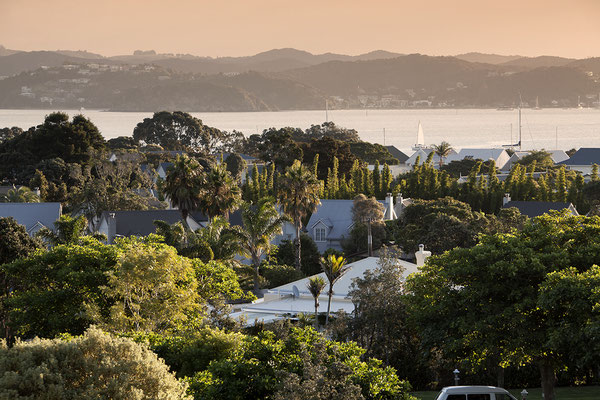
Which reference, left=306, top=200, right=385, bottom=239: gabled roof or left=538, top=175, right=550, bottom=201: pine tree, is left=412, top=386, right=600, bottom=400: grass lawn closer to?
left=306, top=200, right=385, bottom=239: gabled roof

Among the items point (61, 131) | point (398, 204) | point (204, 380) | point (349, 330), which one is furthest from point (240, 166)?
point (204, 380)

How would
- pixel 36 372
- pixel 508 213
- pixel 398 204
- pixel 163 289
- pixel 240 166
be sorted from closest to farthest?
1. pixel 36 372
2. pixel 163 289
3. pixel 508 213
4. pixel 398 204
5. pixel 240 166

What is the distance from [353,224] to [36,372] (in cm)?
5523

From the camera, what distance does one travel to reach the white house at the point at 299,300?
39031 millimetres

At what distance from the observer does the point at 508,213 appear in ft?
201

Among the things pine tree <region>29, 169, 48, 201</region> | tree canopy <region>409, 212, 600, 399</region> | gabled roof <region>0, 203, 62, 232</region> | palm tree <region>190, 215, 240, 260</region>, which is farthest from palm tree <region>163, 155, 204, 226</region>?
pine tree <region>29, 169, 48, 201</region>

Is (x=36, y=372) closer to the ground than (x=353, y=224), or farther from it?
farther from it

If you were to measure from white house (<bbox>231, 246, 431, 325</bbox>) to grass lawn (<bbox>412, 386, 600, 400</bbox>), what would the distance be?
8.26 metres

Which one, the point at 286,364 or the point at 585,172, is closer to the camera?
the point at 286,364

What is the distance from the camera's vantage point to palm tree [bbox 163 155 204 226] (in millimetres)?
56375

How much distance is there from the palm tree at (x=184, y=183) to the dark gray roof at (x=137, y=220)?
5.52 m

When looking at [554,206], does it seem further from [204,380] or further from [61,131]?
[61,131]

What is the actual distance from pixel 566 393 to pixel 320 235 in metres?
42.4

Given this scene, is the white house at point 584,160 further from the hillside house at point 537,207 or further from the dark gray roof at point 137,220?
the dark gray roof at point 137,220
